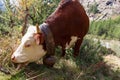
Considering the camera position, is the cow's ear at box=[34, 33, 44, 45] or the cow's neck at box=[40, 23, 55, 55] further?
the cow's neck at box=[40, 23, 55, 55]

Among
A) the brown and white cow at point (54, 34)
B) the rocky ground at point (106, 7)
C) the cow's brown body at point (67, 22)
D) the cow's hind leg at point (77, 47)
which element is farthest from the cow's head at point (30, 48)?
the rocky ground at point (106, 7)

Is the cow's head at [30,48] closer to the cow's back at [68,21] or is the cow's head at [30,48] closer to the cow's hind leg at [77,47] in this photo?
the cow's back at [68,21]

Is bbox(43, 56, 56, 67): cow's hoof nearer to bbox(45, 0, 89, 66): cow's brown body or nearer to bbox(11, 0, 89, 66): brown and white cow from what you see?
bbox(11, 0, 89, 66): brown and white cow

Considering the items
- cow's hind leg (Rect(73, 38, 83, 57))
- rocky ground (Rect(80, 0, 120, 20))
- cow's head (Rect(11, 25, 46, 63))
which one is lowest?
rocky ground (Rect(80, 0, 120, 20))

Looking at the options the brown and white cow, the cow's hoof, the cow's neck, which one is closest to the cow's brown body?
the brown and white cow

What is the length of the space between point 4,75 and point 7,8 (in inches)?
105

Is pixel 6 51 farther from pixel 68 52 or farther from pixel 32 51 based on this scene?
pixel 68 52

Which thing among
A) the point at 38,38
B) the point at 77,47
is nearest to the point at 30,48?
the point at 38,38

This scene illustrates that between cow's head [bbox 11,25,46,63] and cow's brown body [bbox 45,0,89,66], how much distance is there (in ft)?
1.15

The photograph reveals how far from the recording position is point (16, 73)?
491 cm

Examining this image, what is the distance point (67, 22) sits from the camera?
17.8 feet

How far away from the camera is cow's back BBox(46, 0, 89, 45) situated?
525 cm

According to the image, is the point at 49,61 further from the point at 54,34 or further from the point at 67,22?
the point at 67,22

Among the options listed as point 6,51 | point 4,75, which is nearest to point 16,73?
point 4,75
